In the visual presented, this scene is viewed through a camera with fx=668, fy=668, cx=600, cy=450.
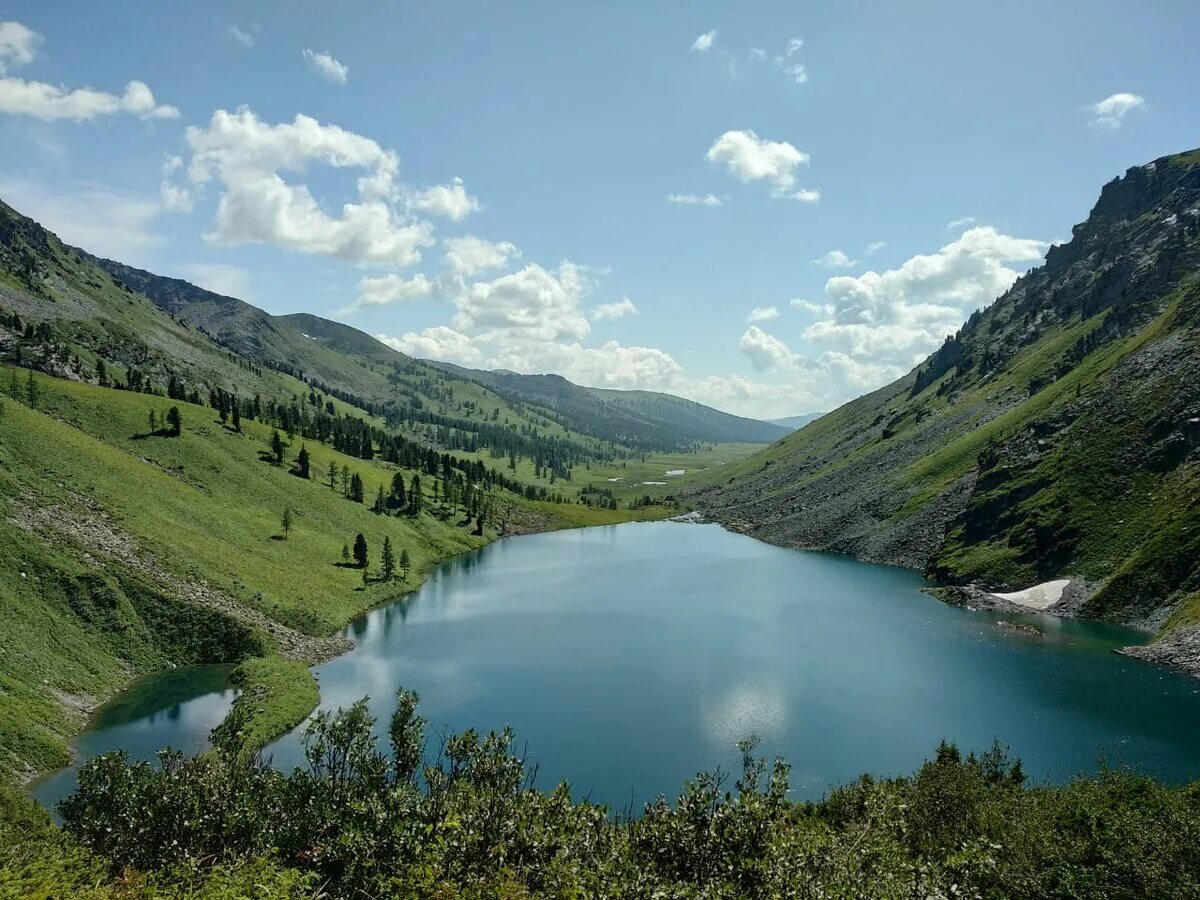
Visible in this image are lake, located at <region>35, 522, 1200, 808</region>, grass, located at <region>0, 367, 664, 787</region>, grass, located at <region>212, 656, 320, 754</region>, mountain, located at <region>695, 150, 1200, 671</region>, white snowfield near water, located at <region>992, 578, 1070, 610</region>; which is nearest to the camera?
lake, located at <region>35, 522, 1200, 808</region>

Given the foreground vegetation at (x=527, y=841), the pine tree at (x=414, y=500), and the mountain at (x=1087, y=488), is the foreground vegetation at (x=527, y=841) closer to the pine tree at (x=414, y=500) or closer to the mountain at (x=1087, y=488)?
the mountain at (x=1087, y=488)

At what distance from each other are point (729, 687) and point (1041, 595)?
226 ft

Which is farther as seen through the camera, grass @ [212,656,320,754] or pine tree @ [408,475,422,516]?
pine tree @ [408,475,422,516]

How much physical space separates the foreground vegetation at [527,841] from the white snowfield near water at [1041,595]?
8084 centimetres

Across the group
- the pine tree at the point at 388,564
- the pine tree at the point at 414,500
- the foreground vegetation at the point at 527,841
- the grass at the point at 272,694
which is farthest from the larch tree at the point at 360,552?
the foreground vegetation at the point at 527,841

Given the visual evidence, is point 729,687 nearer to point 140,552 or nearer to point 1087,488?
point 140,552

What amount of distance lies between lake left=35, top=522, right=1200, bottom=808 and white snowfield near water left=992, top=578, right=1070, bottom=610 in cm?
595

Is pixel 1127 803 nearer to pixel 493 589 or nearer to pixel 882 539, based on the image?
pixel 493 589

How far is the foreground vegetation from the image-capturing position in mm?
22812

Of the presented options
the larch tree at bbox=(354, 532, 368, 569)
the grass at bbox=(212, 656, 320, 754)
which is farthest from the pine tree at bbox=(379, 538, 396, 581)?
the grass at bbox=(212, 656, 320, 754)

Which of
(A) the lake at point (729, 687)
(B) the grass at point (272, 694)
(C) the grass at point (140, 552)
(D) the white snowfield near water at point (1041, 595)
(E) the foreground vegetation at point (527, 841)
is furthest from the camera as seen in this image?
(D) the white snowfield near water at point (1041, 595)

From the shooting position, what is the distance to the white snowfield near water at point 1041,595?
11100 cm

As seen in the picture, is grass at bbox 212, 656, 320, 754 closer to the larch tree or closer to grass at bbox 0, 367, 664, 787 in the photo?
grass at bbox 0, 367, 664, 787

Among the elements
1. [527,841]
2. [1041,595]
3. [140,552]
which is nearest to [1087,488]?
[1041,595]
